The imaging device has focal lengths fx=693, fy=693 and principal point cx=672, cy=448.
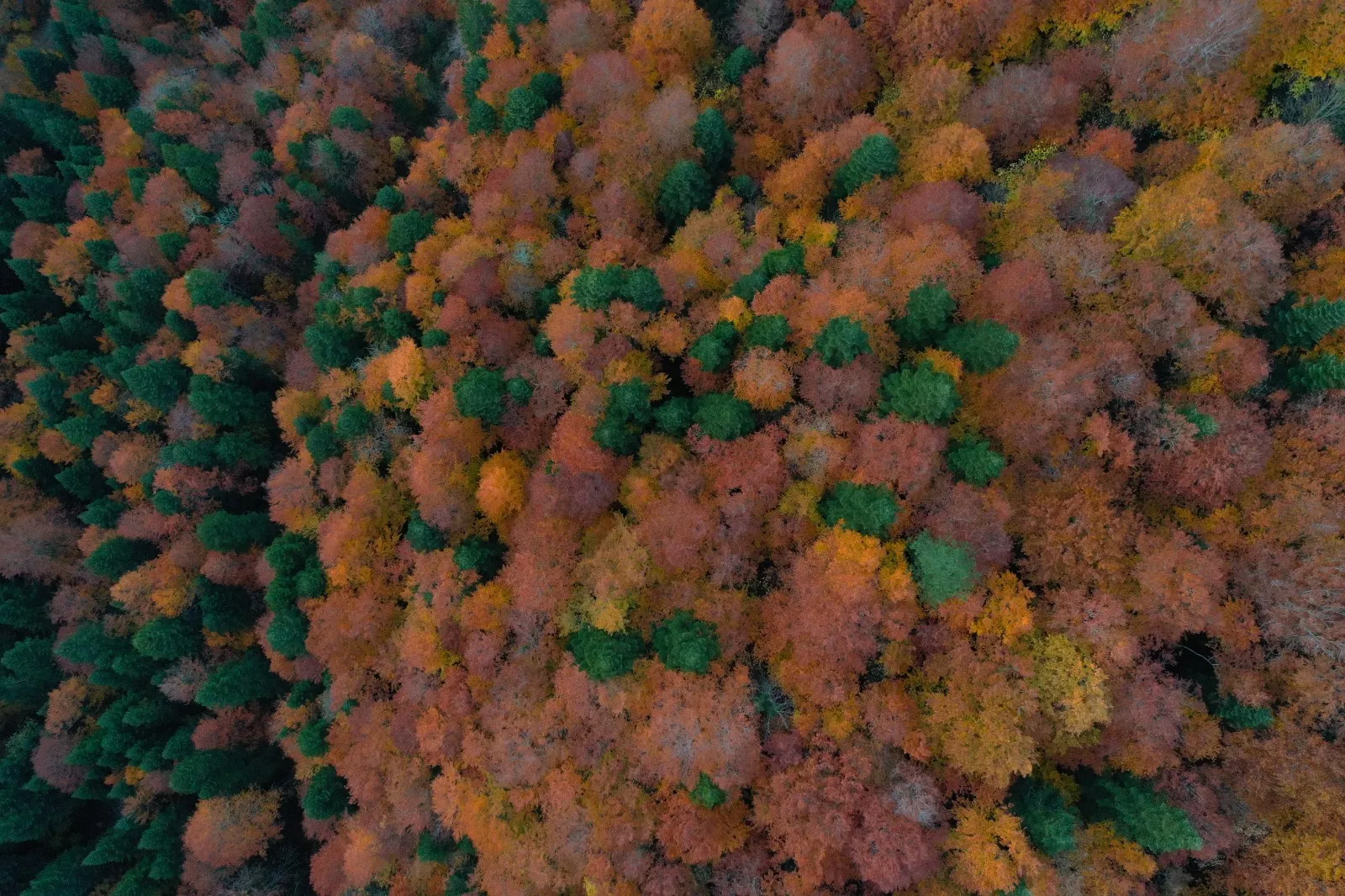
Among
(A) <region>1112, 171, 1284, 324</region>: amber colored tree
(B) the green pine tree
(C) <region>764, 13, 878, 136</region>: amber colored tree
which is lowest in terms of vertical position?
(B) the green pine tree

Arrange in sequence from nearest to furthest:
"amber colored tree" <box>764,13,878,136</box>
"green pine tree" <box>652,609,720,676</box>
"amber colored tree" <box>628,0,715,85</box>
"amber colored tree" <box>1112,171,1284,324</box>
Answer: "green pine tree" <box>652,609,720,676</box> < "amber colored tree" <box>1112,171,1284,324</box> < "amber colored tree" <box>764,13,878,136</box> < "amber colored tree" <box>628,0,715,85</box>

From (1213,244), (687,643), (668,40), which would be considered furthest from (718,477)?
(668,40)

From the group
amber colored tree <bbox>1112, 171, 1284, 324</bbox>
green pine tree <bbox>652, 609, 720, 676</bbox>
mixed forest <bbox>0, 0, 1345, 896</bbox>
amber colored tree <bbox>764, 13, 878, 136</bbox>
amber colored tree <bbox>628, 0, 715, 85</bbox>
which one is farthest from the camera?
amber colored tree <bbox>628, 0, 715, 85</bbox>

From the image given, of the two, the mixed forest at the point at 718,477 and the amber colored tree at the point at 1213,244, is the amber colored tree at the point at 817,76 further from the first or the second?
the amber colored tree at the point at 1213,244

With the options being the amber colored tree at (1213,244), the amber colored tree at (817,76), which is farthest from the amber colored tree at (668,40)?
the amber colored tree at (1213,244)

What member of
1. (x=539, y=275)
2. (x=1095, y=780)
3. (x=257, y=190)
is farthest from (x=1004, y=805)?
(x=257, y=190)

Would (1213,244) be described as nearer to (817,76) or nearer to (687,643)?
(817,76)

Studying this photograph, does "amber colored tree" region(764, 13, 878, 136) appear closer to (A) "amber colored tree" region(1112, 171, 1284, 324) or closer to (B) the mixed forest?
(B) the mixed forest

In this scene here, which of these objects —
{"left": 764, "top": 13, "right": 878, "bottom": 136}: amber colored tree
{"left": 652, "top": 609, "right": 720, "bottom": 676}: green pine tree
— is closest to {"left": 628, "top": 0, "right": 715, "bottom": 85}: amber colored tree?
{"left": 764, "top": 13, "right": 878, "bottom": 136}: amber colored tree
